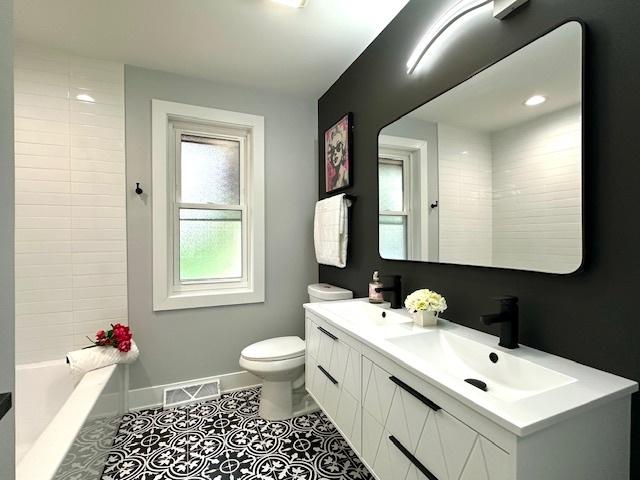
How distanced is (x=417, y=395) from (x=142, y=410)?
2.12 meters

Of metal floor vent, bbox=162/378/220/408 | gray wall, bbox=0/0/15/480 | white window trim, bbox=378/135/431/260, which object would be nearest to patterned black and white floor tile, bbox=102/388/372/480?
metal floor vent, bbox=162/378/220/408

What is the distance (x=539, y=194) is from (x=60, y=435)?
79.0 inches

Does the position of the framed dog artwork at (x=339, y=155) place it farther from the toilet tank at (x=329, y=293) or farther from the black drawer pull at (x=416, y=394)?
the black drawer pull at (x=416, y=394)

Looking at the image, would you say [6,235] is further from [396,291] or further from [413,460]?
[396,291]

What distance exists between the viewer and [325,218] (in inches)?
89.7

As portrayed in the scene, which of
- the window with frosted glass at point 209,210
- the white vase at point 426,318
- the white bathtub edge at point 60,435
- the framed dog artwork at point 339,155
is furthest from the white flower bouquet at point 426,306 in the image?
the window with frosted glass at point 209,210

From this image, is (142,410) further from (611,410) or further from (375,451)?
(611,410)

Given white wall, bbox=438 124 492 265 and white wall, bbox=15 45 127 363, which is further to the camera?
white wall, bbox=15 45 127 363

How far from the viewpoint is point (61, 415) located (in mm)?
1316

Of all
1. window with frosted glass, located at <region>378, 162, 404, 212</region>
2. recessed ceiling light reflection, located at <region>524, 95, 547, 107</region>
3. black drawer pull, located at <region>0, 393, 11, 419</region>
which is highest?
recessed ceiling light reflection, located at <region>524, 95, 547, 107</region>

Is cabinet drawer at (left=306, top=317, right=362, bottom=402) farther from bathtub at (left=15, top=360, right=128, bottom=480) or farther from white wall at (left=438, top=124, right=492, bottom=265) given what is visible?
bathtub at (left=15, top=360, right=128, bottom=480)

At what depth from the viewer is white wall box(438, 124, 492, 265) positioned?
120 cm

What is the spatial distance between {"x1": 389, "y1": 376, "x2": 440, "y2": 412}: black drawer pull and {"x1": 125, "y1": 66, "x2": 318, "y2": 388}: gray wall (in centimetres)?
169

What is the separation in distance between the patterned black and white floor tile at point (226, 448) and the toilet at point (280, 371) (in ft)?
0.26
